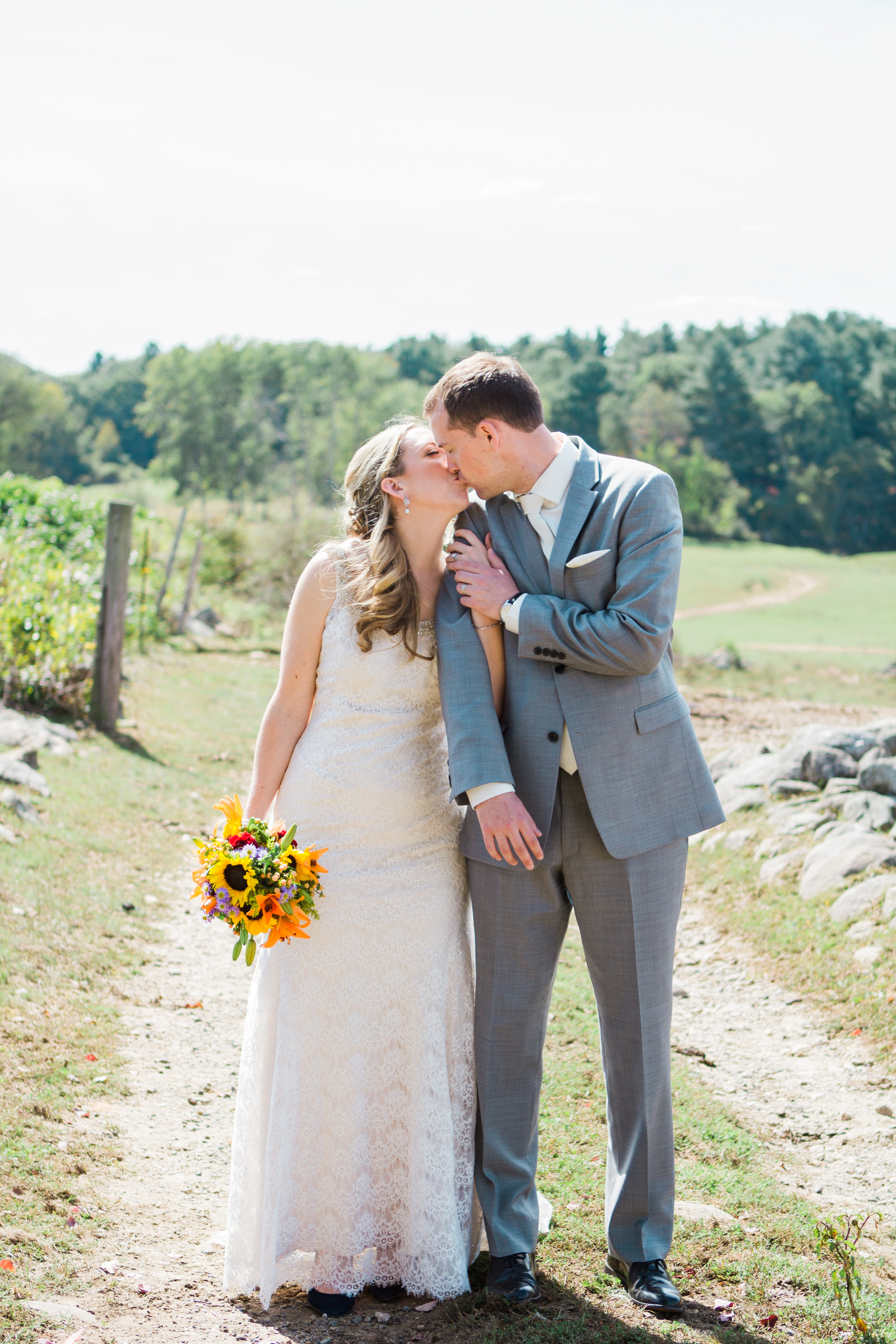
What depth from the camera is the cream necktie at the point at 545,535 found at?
316cm

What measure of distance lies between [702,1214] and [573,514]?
2343mm

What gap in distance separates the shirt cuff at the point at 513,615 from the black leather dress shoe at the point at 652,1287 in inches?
56.5

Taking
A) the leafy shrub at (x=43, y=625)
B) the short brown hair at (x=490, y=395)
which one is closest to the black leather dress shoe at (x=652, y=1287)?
the short brown hair at (x=490, y=395)

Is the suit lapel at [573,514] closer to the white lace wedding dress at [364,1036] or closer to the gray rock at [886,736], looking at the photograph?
the white lace wedding dress at [364,1036]

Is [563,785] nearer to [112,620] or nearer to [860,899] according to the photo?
[860,899]

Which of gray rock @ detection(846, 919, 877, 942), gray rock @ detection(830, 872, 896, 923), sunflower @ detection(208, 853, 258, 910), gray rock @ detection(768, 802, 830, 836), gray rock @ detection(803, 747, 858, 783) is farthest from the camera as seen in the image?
gray rock @ detection(803, 747, 858, 783)

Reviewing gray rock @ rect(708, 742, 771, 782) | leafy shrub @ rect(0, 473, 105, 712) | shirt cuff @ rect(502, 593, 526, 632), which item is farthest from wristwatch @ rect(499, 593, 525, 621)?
leafy shrub @ rect(0, 473, 105, 712)

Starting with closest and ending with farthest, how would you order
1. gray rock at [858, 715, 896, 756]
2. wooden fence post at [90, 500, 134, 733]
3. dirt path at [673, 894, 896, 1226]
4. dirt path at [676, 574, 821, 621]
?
dirt path at [673, 894, 896, 1226]
gray rock at [858, 715, 896, 756]
wooden fence post at [90, 500, 134, 733]
dirt path at [676, 574, 821, 621]

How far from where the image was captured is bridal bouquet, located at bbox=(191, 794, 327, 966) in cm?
298

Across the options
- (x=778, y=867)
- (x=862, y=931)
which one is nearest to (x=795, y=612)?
(x=778, y=867)

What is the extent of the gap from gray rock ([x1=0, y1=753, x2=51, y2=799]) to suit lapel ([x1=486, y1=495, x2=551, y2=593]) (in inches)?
229

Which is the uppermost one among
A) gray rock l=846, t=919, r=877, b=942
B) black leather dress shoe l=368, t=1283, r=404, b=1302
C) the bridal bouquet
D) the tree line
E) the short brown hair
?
the tree line

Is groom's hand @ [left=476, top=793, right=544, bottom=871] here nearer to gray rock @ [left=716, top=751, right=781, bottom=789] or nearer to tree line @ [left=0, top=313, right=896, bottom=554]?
gray rock @ [left=716, top=751, right=781, bottom=789]

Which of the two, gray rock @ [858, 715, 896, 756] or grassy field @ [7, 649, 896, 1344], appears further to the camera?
gray rock @ [858, 715, 896, 756]
